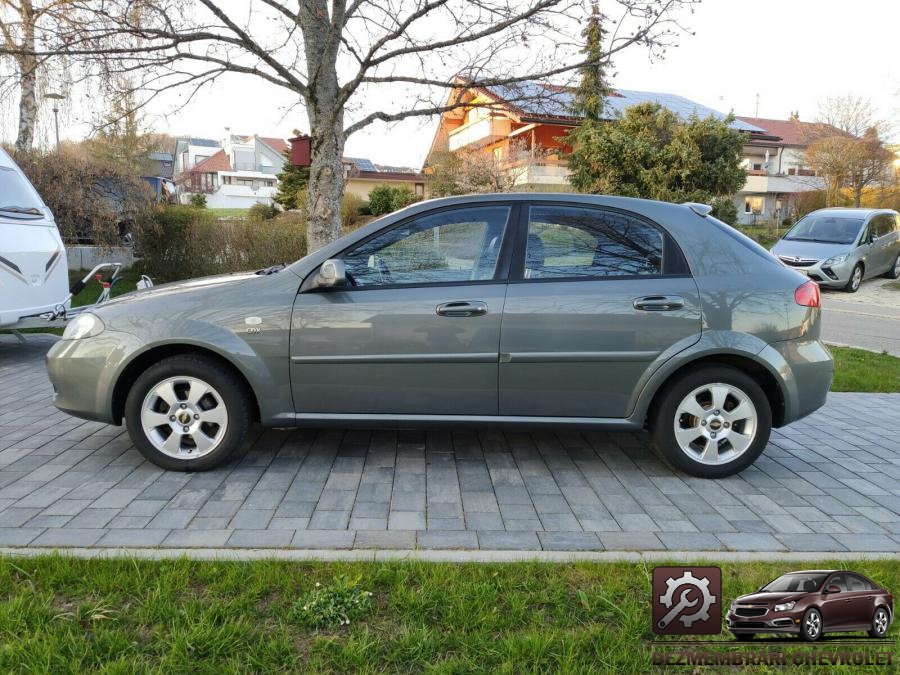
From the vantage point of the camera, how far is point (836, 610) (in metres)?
2.54

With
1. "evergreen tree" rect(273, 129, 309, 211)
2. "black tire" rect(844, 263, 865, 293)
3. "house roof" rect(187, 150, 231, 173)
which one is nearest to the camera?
"black tire" rect(844, 263, 865, 293)

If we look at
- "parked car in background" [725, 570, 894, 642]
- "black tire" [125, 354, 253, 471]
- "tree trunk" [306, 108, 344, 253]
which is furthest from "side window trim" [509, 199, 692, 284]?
"tree trunk" [306, 108, 344, 253]

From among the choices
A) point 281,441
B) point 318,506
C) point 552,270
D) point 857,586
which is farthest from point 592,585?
point 281,441

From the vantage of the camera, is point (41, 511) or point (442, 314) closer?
point (41, 511)

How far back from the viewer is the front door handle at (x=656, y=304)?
158 inches

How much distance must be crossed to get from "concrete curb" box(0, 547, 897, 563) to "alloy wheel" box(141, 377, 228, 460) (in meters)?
1.05

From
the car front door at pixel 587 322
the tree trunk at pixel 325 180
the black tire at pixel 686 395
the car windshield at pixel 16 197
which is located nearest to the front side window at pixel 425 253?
the car front door at pixel 587 322

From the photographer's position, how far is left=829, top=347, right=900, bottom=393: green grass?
22.9ft

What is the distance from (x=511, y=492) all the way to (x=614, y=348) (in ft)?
3.49

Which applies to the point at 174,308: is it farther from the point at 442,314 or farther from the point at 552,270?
Answer: the point at 552,270

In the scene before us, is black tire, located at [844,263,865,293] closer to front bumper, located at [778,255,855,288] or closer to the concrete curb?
front bumper, located at [778,255,855,288]

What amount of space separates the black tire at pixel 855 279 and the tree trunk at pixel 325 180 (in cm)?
1404

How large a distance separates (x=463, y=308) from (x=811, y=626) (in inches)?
92.1

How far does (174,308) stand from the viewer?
4.08m
